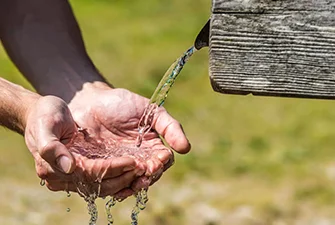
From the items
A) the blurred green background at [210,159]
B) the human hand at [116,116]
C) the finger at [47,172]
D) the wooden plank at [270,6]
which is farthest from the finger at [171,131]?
the blurred green background at [210,159]

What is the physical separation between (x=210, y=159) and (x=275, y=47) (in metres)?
3.87

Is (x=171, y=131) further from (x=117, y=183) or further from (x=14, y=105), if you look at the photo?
(x=14, y=105)

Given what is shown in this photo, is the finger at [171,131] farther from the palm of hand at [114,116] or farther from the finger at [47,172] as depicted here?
the finger at [47,172]

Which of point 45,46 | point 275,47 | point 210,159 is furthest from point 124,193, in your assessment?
point 210,159

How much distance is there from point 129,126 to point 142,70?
4270 mm

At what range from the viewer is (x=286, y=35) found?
1701 millimetres

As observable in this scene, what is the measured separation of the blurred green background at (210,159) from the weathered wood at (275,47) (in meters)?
3.01

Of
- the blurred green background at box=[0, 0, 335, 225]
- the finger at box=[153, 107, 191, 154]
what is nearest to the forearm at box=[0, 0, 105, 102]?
the finger at box=[153, 107, 191, 154]

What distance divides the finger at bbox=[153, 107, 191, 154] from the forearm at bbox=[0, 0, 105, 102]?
1.36 ft

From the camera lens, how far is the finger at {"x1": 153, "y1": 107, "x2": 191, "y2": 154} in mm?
2459

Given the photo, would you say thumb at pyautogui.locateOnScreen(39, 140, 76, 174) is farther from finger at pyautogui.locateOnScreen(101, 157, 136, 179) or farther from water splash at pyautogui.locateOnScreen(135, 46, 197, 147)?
water splash at pyautogui.locateOnScreen(135, 46, 197, 147)

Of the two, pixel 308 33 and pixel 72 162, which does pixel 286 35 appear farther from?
pixel 72 162

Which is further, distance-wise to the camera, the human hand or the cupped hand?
the human hand

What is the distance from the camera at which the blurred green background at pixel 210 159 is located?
484cm
